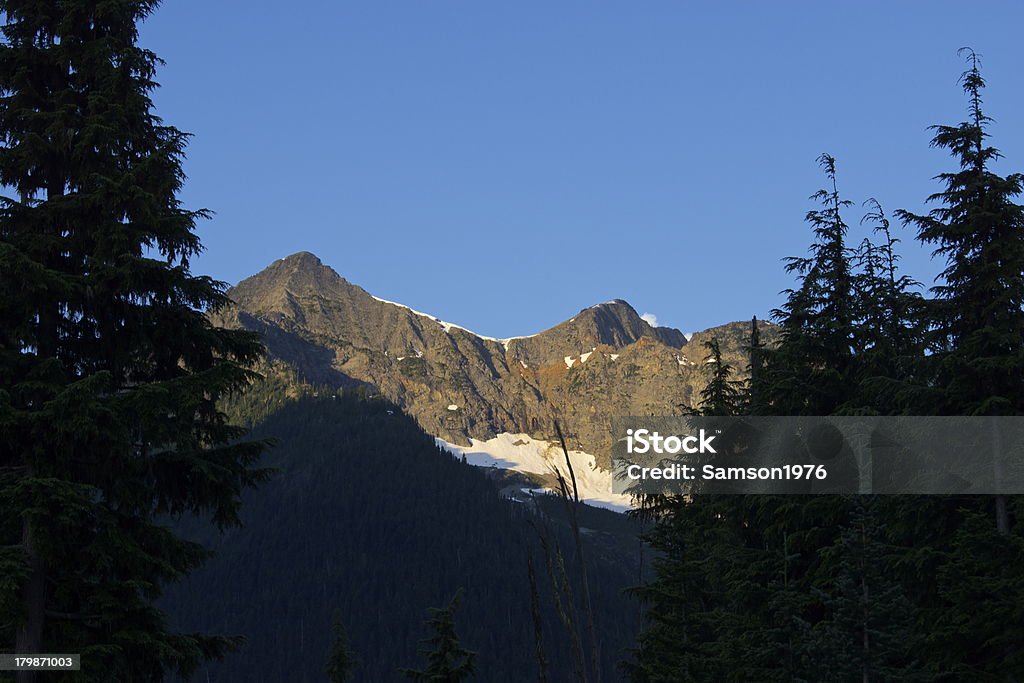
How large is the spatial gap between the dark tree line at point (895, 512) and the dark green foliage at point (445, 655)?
12.4 m

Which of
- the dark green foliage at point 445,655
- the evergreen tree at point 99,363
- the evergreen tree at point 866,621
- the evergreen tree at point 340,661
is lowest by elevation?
the evergreen tree at point 340,661

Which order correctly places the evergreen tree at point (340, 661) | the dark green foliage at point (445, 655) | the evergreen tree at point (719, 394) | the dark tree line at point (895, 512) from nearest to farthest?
the dark tree line at point (895, 512)
the evergreen tree at point (719, 394)
the dark green foliage at point (445, 655)
the evergreen tree at point (340, 661)

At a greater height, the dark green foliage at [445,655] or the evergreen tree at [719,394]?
the evergreen tree at [719,394]

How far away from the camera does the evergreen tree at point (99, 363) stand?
12.7 meters

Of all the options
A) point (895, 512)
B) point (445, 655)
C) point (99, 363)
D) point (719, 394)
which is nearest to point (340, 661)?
point (445, 655)

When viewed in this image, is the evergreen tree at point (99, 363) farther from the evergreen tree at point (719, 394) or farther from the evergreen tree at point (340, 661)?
the evergreen tree at point (340, 661)

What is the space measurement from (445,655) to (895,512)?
76.0 ft

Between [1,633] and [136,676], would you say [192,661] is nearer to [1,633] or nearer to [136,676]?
[136,676]

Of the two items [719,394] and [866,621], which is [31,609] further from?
[719,394]

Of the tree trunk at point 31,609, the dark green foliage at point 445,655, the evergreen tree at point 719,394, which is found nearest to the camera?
the tree trunk at point 31,609

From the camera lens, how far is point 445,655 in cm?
4131

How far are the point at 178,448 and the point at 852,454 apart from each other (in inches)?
629

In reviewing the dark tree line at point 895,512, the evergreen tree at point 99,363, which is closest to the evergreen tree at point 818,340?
the dark tree line at point 895,512

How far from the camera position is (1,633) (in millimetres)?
12984
